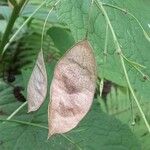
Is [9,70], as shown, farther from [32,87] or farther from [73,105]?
[73,105]

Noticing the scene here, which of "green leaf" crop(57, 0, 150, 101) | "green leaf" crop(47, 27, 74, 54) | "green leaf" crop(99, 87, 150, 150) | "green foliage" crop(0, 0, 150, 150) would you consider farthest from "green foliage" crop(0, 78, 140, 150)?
"green leaf" crop(99, 87, 150, 150)

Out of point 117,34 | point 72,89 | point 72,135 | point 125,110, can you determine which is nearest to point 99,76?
point 117,34

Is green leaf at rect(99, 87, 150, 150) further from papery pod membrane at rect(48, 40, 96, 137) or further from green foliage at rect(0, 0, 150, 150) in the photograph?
papery pod membrane at rect(48, 40, 96, 137)

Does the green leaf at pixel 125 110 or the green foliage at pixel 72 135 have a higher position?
the green foliage at pixel 72 135

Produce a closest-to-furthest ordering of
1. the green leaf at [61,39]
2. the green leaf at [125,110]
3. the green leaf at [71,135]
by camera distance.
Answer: the green leaf at [71,135]
the green leaf at [61,39]
the green leaf at [125,110]

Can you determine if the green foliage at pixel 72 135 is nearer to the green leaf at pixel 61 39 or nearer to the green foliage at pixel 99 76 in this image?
the green foliage at pixel 99 76

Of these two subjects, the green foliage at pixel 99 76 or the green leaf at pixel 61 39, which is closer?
the green foliage at pixel 99 76

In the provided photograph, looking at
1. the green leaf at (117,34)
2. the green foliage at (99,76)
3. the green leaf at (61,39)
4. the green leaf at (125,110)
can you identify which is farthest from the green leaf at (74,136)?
the green leaf at (125,110)

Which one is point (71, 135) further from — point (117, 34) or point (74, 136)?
point (117, 34)
